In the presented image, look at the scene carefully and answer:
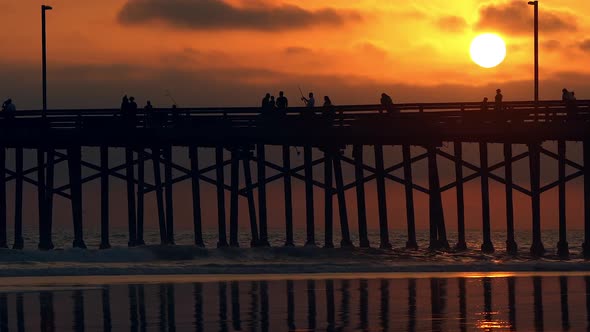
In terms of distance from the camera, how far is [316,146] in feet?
142

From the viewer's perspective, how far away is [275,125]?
136 feet

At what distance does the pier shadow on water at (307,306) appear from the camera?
22.3m

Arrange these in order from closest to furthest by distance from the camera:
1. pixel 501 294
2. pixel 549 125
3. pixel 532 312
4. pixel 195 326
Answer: pixel 195 326
pixel 532 312
pixel 501 294
pixel 549 125

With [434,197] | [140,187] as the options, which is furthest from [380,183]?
[140,187]

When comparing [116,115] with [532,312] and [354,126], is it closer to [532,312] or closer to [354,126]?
[354,126]

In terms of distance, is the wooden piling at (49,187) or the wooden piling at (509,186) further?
the wooden piling at (49,187)

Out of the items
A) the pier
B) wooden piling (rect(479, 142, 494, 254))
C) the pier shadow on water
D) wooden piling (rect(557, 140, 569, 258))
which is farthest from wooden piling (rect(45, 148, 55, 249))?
wooden piling (rect(557, 140, 569, 258))

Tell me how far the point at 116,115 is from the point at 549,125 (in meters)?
13.2

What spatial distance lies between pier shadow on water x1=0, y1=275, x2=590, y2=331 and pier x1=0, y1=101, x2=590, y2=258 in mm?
9497

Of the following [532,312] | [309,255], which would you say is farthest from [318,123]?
[532,312]

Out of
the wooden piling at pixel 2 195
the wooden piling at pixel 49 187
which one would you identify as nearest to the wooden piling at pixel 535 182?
the wooden piling at pixel 49 187

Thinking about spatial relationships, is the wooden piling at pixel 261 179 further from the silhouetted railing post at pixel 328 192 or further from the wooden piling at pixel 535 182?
the wooden piling at pixel 535 182

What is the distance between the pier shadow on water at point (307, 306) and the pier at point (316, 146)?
9497mm

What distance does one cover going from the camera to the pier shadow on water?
2228cm
